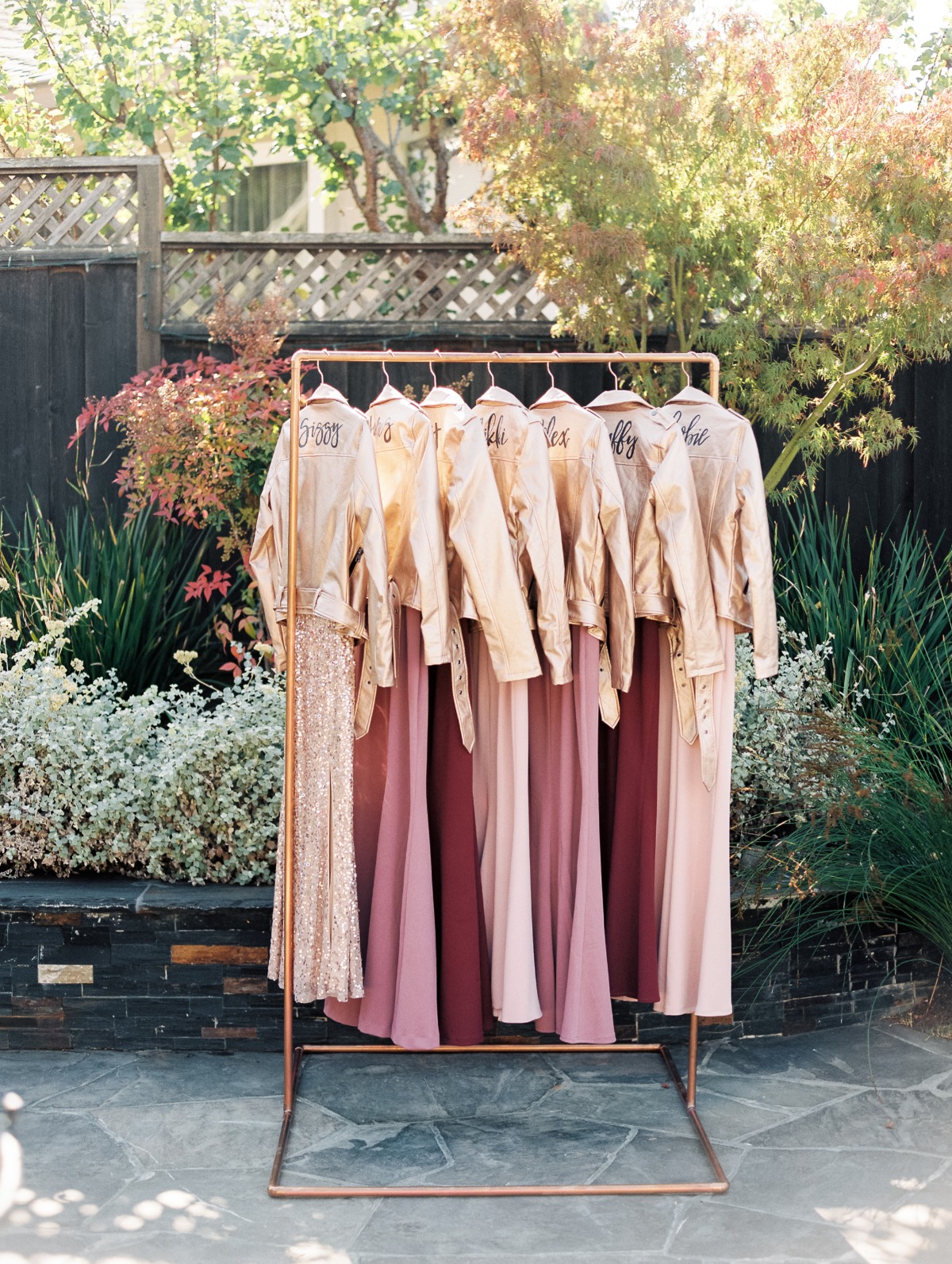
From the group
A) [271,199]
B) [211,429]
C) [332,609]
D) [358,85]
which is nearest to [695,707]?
[332,609]

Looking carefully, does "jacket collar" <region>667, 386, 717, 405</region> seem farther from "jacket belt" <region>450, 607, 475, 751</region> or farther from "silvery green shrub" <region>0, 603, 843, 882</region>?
"silvery green shrub" <region>0, 603, 843, 882</region>

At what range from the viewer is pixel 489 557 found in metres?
2.48

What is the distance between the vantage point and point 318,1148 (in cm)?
264

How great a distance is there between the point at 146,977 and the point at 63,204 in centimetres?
Result: 358

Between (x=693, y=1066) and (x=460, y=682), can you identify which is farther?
(x=693, y=1066)

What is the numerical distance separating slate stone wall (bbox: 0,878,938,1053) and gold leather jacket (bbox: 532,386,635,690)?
1.04 m

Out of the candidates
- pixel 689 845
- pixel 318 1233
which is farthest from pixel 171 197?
pixel 318 1233

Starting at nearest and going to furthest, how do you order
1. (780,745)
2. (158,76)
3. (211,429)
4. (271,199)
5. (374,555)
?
(374,555)
(780,745)
(211,429)
(158,76)
(271,199)

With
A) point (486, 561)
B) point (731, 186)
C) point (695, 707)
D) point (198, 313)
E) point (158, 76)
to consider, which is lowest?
point (695, 707)

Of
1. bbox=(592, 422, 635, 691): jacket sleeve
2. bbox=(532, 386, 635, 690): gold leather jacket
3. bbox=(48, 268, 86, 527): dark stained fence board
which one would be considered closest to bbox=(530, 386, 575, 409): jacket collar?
bbox=(532, 386, 635, 690): gold leather jacket

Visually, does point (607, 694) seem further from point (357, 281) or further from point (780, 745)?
point (357, 281)

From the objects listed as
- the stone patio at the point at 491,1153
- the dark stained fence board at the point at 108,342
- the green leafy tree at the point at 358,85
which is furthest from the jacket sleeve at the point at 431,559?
the green leafy tree at the point at 358,85

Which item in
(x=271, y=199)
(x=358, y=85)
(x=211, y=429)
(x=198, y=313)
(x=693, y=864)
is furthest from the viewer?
(x=271, y=199)

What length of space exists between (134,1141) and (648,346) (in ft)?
12.2
